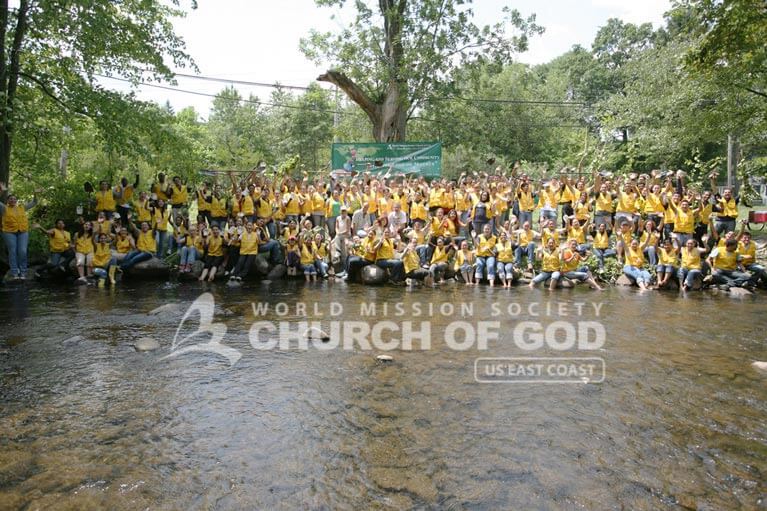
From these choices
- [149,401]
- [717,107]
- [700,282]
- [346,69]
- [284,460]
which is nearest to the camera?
[284,460]

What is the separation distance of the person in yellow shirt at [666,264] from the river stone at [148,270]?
1230 cm

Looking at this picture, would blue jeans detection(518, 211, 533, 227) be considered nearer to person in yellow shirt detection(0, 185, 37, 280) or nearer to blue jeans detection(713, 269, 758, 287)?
blue jeans detection(713, 269, 758, 287)

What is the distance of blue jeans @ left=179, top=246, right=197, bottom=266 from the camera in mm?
14359

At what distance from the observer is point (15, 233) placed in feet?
43.2

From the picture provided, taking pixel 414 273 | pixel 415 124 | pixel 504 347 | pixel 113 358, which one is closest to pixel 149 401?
pixel 113 358

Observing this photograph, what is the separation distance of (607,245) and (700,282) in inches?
92.7

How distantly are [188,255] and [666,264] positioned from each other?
11868mm

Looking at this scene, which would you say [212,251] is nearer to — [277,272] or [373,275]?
[277,272]

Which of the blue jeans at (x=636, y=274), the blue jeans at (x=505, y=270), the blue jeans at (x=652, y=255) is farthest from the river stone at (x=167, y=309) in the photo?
the blue jeans at (x=652, y=255)

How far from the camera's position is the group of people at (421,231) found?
1356 cm

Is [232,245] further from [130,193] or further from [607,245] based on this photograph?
[607,245]

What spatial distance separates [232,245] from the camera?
1454 cm

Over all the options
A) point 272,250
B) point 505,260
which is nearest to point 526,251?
point 505,260

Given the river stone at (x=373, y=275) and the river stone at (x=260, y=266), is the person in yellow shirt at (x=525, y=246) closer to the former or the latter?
the river stone at (x=373, y=275)
